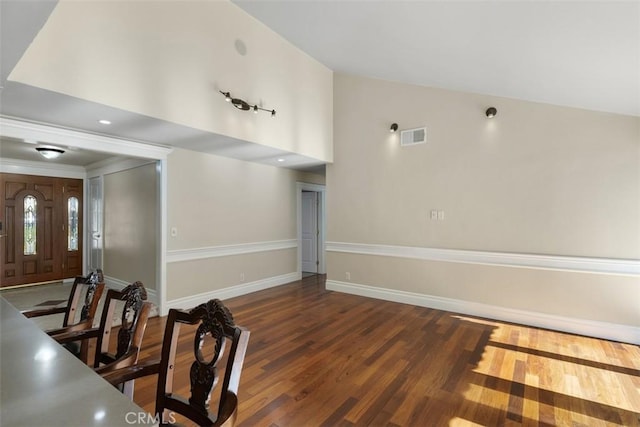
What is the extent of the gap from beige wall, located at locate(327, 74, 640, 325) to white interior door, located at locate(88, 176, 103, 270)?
4.21m

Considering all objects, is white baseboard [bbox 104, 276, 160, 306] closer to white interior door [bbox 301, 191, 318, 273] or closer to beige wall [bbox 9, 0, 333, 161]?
beige wall [bbox 9, 0, 333, 161]

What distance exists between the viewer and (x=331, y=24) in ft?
12.2

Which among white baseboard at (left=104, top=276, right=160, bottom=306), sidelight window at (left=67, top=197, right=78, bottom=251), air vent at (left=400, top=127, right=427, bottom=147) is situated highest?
air vent at (left=400, top=127, right=427, bottom=147)

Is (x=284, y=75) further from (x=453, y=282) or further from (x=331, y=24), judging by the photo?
(x=453, y=282)

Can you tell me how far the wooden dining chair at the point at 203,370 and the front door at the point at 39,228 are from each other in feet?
19.5

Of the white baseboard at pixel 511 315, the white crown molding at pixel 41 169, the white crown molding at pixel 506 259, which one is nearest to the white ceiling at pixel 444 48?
the white crown molding at pixel 506 259

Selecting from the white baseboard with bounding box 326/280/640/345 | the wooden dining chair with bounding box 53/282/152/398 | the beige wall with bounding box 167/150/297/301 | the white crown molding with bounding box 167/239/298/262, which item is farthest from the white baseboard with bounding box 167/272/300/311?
the wooden dining chair with bounding box 53/282/152/398

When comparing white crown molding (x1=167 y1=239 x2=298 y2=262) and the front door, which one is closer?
white crown molding (x1=167 y1=239 x2=298 y2=262)

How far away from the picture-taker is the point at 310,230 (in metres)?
7.15

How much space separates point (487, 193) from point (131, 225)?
17.2ft

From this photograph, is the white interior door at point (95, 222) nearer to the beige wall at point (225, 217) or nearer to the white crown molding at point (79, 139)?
Result: the beige wall at point (225, 217)

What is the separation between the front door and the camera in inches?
203

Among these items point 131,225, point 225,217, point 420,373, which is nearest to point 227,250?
point 225,217

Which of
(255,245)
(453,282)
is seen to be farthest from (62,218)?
(453,282)
